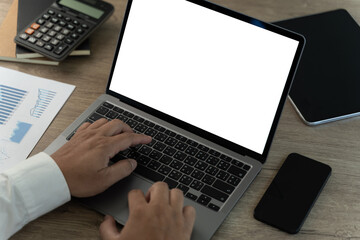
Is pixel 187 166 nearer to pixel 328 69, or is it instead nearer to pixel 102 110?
pixel 102 110

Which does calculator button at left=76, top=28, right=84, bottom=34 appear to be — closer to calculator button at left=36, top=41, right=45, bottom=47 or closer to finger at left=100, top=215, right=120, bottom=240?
calculator button at left=36, top=41, right=45, bottom=47

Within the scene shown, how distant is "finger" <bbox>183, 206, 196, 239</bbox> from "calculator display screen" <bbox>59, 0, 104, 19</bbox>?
22.9 inches

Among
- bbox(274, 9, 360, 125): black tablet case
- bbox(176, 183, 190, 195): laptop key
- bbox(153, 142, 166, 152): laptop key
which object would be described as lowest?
bbox(176, 183, 190, 195): laptop key

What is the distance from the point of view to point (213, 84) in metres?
0.97

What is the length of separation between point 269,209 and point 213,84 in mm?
258

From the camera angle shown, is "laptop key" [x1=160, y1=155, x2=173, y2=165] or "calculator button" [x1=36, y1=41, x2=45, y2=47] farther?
"calculator button" [x1=36, y1=41, x2=45, y2=47]

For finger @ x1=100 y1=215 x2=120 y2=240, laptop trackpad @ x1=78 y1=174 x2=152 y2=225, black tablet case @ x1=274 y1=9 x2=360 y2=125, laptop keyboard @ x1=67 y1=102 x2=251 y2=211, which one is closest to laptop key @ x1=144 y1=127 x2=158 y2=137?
laptop keyboard @ x1=67 y1=102 x2=251 y2=211

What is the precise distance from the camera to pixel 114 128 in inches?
38.1

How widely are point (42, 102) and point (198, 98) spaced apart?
0.35m

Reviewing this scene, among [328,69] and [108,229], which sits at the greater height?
[328,69]

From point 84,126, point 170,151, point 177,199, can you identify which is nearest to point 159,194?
point 177,199

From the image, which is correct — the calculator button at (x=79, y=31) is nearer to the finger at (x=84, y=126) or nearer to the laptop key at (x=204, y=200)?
the finger at (x=84, y=126)

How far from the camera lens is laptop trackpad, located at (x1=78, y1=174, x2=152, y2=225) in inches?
34.6

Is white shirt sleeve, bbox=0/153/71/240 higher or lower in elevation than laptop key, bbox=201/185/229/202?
lower
